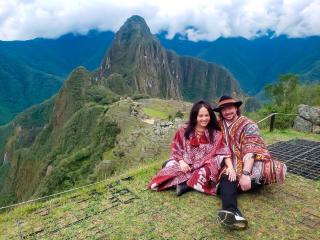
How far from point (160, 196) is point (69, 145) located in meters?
54.1

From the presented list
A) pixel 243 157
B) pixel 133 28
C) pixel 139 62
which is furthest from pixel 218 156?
pixel 133 28

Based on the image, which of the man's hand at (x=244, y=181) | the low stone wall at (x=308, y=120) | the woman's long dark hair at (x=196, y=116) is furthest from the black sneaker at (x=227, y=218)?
the low stone wall at (x=308, y=120)

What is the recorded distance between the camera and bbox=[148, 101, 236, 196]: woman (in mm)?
5754

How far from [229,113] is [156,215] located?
2211 millimetres

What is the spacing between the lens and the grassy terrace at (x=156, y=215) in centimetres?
A: 479

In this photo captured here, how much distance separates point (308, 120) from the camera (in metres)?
11.9

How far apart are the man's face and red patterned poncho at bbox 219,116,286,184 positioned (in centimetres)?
9

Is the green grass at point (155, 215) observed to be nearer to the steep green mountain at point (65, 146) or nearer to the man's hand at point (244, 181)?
the man's hand at point (244, 181)

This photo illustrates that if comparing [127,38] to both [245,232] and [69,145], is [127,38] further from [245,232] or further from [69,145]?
[245,232]

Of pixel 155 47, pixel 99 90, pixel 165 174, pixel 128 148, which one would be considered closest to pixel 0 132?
pixel 155 47

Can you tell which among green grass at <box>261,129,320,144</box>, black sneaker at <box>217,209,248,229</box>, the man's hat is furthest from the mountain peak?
black sneaker at <box>217,209,248,229</box>

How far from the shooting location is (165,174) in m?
6.16

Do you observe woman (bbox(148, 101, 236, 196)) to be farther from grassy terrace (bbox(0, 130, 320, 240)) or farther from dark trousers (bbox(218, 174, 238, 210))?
dark trousers (bbox(218, 174, 238, 210))

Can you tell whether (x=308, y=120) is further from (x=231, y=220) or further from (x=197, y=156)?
(x=231, y=220)
